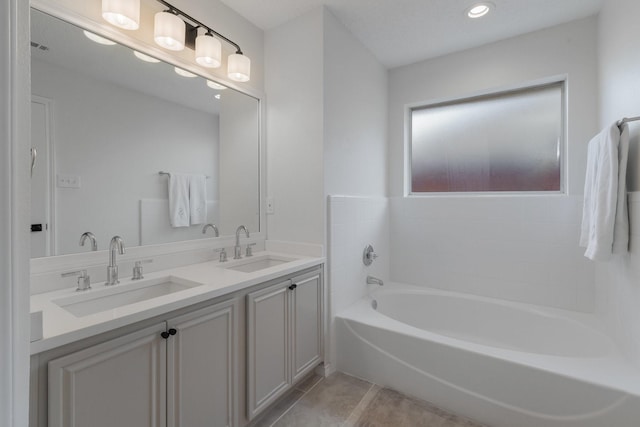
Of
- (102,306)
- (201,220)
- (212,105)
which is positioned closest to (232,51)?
(212,105)

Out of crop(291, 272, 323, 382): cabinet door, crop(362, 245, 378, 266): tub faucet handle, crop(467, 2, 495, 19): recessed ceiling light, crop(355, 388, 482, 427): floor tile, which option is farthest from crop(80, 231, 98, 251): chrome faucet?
crop(467, 2, 495, 19): recessed ceiling light

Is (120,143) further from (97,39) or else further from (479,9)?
(479,9)

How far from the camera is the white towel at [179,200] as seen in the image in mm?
1773

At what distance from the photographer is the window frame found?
89.7 inches

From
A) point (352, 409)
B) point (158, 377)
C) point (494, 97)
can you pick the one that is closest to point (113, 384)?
point (158, 377)

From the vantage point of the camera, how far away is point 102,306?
52.0 inches

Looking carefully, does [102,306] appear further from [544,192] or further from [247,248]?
[544,192]

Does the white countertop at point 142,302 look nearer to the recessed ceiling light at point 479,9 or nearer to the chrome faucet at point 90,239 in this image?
the chrome faucet at point 90,239

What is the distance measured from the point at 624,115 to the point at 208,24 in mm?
2469

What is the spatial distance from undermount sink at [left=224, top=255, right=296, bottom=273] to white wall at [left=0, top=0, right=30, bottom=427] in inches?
56.4

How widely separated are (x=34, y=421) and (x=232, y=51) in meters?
2.11

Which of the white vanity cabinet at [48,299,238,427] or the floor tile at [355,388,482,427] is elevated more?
the white vanity cabinet at [48,299,238,427]

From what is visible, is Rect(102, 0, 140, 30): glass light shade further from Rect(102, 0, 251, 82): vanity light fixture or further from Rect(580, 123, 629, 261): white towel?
Rect(580, 123, 629, 261): white towel

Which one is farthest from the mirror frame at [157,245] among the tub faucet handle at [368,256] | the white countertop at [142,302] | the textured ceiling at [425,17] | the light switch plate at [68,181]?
the tub faucet handle at [368,256]
